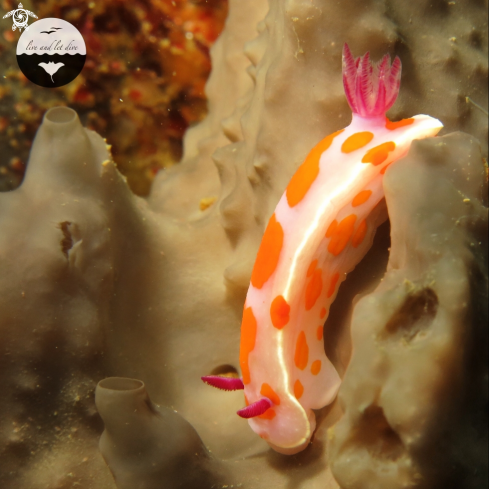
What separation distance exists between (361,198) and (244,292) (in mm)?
799

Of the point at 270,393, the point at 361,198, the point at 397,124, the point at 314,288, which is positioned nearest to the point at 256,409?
the point at 270,393

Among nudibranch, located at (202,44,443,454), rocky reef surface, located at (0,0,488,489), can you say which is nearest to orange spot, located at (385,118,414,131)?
nudibranch, located at (202,44,443,454)

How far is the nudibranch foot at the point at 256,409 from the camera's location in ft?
5.56

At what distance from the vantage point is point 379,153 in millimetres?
1582

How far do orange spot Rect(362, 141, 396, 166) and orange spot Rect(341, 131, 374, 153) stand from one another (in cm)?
4

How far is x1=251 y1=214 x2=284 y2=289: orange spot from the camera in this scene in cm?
167

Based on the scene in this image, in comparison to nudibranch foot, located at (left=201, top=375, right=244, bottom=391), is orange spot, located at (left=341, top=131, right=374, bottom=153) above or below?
above

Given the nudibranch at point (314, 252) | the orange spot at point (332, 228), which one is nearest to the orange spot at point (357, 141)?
the nudibranch at point (314, 252)

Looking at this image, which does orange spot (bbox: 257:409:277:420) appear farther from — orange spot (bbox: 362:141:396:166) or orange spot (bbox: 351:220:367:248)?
orange spot (bbox: 362:141:396:166)

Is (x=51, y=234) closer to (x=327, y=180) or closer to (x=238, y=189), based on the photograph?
(x=238, y=189)

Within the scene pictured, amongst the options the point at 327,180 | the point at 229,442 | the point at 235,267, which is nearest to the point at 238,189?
the point at 235,267

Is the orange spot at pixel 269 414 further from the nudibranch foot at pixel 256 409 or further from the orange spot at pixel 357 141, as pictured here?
the orange spot at pixel 357 141

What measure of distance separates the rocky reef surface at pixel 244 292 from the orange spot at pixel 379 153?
0.45 feet

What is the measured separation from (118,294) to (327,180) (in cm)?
117
